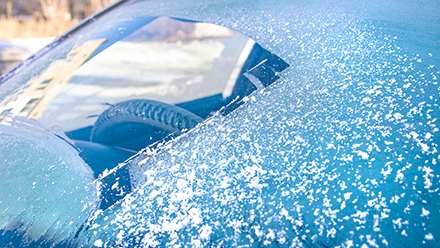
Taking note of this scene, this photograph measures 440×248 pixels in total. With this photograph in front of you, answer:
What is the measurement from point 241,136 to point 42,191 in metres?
0.40

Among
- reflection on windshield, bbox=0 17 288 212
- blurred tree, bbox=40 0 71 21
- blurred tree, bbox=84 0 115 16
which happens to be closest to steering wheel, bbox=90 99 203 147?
reflection on windshield, bbox=0 17 288 212

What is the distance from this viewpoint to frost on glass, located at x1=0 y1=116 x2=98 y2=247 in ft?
1.74

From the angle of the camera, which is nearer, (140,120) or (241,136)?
(241,136)

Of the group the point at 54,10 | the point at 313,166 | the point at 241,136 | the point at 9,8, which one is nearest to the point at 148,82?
the point at 241,136

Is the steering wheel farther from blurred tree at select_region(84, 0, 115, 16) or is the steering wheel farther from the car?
blurred tree at select_region(84, 0, 115, 16)

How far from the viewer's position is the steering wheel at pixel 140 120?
2.17 feet

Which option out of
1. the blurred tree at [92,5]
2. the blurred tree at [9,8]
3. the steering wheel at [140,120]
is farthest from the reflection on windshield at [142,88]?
the blurred tree at [9,8]

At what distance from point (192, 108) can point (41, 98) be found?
1.63ft

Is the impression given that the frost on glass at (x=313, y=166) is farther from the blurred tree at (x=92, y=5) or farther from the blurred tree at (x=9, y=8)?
the blurred tree at (x=9, y=8)

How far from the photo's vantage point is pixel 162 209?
51 cm

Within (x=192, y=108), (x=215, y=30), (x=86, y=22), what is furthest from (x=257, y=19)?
(x=86, y=22)

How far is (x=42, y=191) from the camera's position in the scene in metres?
0.59

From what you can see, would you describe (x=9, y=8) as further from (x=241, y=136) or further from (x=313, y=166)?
(x=313, y=166)

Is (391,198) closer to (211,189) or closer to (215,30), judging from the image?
(211,189)
